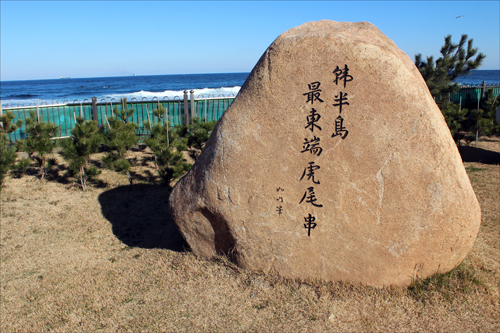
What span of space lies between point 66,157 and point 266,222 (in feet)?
14.2

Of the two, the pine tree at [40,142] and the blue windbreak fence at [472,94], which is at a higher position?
the blue windbreak fence at [472,94]

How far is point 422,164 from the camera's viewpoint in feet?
10.6

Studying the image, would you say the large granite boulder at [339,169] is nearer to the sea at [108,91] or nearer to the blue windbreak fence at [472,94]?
the sea at [108,91]

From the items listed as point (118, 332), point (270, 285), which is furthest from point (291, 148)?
point (118, 332)

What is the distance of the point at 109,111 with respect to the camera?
9.84 meters

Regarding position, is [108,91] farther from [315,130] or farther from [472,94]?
[315,130]

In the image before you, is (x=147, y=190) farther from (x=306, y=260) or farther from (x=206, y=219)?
(x=306, y=260)

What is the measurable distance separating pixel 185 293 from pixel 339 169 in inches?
73.5

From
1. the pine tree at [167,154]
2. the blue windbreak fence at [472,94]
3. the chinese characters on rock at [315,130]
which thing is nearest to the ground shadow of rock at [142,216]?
the pine tree at [167,154]

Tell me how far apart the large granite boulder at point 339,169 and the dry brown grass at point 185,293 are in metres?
0.23

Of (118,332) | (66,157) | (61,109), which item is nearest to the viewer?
(118,332)

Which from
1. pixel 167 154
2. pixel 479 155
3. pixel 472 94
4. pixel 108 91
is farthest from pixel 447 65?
pixel 108 91

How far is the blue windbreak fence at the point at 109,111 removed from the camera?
30.8 feet

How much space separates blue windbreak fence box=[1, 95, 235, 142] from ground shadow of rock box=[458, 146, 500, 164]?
6633mm
